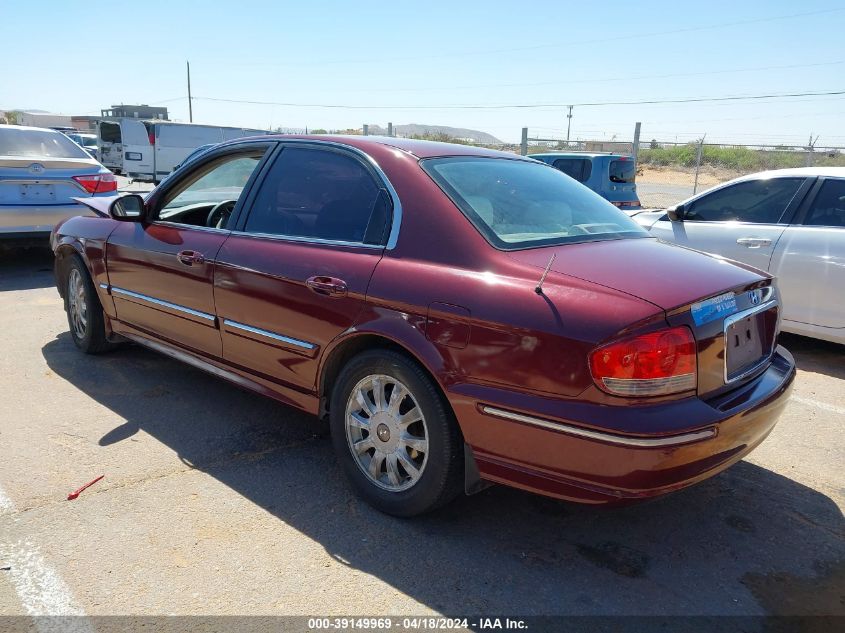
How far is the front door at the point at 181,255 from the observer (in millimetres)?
3822

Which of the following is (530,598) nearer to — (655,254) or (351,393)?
(351,393)

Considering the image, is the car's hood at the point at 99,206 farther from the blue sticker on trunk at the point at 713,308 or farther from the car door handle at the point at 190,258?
the blue sticker on trunk at the point at 713,308

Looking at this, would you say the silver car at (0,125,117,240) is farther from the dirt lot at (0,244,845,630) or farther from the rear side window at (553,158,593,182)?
the rear side window at (553,158,593,182)

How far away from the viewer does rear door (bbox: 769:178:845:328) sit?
5238mm

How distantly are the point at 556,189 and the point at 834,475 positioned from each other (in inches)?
84.0

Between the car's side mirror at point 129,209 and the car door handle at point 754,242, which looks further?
the car door handle at point 754,242

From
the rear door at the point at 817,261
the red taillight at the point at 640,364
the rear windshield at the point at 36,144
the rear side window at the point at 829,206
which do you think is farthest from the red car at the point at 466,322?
the rear windshield at the point at 36,144

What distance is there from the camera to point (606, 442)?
7.63 ft

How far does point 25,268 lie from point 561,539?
8.41 meters

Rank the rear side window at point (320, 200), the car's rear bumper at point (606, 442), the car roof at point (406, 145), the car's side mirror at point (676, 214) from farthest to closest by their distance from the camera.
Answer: the car's side mirror at point (676, 214)
the car roof at point (406, 145)
the rear side window at point (320, 200)
the car's rear bumper at point (606, 442)

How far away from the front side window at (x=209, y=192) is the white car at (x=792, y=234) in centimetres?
388

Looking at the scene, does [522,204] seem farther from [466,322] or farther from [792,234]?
[792,234]

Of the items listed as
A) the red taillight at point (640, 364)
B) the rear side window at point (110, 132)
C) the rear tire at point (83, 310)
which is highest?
the rear side window at point (110, 132)

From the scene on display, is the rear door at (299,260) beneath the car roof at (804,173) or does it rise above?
beneath
